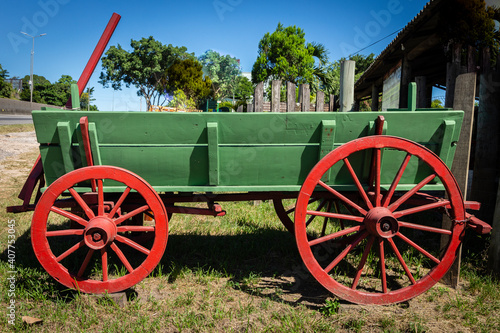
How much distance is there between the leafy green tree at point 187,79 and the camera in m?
36.2

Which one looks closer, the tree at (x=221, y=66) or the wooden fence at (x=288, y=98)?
the wooden fence at (x=288, y=98)

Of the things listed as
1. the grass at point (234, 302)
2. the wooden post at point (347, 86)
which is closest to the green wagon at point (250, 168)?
the grass at point (234, 302)

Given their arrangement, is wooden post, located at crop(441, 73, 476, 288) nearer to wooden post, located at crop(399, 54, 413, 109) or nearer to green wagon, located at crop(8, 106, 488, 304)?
green wagon, located at crop(8, 106, 488, 304)

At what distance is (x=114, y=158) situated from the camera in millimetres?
2348

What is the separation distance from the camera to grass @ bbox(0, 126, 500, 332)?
2170mm

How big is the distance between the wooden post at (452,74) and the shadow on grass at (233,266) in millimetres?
2339

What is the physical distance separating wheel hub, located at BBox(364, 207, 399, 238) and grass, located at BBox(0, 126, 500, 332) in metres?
0.60

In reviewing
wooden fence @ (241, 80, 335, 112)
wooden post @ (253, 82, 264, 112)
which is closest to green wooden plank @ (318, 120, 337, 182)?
wooden fence @ (241, 80, 335, 112)

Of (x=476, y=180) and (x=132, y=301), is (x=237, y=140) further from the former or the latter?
(x=476, y=180)

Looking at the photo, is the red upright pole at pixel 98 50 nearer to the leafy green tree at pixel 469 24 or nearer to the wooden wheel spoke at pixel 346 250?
the wooden wheel spoke at pixel 346 250

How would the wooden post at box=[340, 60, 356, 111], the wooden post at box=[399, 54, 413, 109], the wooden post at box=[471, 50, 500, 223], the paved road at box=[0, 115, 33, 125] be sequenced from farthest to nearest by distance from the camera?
the paved road at box=[0, 115, 33, 125] < the wooden post at box=[399, 54, 413, 109] < the wooden post at box=[340, 60, 356, 111] < the wooden post at box=[471, 50, 500, 223]

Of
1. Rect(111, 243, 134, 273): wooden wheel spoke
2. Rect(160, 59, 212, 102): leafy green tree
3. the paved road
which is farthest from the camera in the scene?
Rect(160, 59, 212, 102): leafy green tree

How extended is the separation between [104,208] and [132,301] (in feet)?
2.53

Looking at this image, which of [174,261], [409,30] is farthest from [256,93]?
[174,261]
